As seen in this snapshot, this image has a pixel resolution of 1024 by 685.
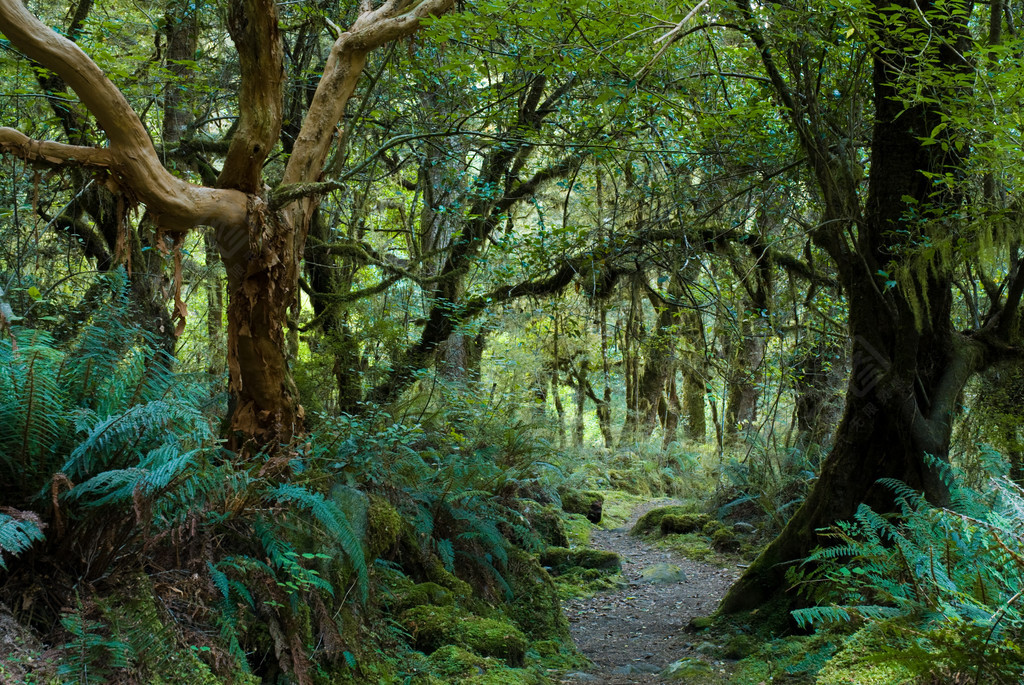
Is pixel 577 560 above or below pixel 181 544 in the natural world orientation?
below

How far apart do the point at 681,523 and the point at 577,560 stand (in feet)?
8.52

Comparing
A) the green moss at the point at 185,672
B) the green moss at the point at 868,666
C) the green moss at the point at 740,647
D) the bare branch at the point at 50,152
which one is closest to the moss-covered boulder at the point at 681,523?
the green moss at the point at 740,647

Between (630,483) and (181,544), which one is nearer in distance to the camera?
(181,544)

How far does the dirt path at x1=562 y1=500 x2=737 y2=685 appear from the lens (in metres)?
5.00

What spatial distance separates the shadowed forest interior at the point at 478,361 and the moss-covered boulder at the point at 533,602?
39 mm

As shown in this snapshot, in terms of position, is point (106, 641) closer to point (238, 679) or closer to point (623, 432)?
point (238, 679)

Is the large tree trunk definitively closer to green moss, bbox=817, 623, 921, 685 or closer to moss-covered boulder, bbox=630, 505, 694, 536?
green moss, bbox=817, 623, 921, 685

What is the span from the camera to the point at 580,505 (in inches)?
433

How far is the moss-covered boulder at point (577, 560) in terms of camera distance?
7.75 meters

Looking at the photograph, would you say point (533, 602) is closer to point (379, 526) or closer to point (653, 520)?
point (379, 526)

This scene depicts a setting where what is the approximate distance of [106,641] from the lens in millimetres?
2412

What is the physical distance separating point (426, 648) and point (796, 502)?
5319 mm

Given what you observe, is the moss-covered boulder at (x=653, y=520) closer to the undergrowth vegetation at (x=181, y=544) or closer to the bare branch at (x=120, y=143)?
the undergrowth vegetation at (x=181, y=544)

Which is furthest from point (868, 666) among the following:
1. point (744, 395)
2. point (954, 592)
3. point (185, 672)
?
point (744, 395)
